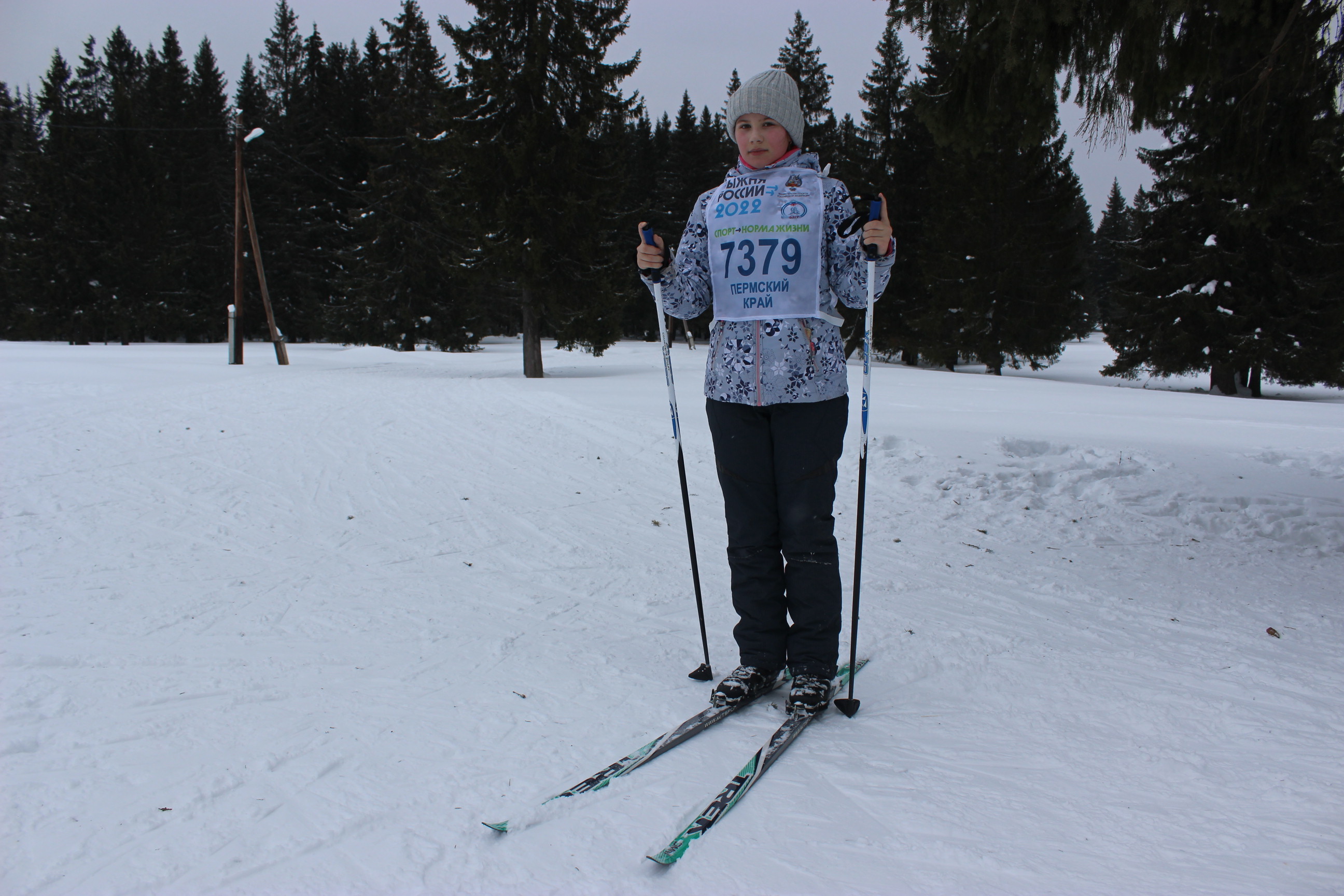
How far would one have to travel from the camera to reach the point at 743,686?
2674 millimetres

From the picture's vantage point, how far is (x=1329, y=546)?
4.48m

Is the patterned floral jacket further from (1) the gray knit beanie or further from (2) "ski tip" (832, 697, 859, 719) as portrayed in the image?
(2) "ski tip" (832, 697, 859, 719)

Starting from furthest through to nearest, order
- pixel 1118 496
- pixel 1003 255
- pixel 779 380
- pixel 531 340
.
→ pixel 1003 255 → pixel 531 340 → pixel 1118 496 → pixel 779 380

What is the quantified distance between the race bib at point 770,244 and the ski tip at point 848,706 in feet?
4.47

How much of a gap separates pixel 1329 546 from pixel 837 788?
420 centimetres

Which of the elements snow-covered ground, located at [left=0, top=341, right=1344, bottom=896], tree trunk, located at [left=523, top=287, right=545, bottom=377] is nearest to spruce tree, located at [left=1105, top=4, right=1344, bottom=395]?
A: tree trunk, located at [left=523, top=287, right=545, bottom=377]

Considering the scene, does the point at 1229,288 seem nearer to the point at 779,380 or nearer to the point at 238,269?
the point at 779,380

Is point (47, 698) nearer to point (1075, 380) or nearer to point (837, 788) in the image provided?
point (837, 788)

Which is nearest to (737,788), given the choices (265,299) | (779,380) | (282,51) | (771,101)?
(779,380)

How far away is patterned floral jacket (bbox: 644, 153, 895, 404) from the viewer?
266cm

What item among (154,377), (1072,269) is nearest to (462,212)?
(154,377)

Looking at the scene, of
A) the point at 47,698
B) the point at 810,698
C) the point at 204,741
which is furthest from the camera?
the point at 810,698

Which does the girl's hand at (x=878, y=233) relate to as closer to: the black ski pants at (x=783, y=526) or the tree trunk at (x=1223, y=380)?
the black ski pants at (x=783, y=526)

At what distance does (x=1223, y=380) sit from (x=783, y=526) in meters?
22.9
